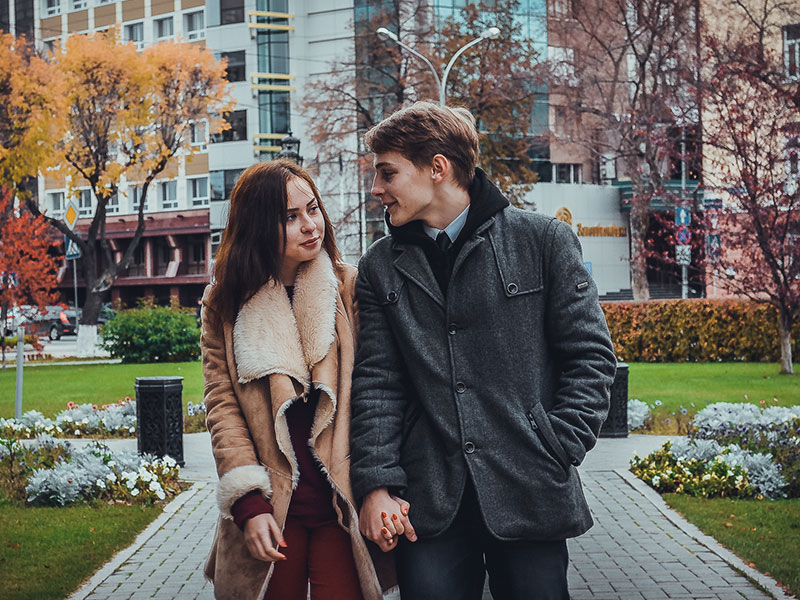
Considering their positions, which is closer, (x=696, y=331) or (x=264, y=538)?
(x=264, y=538)

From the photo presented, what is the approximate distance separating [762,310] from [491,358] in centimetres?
2335

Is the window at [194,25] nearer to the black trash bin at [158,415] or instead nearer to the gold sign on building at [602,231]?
→ the gold sign on building at [602,231]

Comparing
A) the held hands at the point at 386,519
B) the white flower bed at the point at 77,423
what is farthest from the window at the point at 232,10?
the held hands at the point at 386,519

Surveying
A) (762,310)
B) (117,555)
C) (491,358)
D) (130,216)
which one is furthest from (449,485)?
(130,216)

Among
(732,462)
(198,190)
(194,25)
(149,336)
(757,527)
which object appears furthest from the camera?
(198,190)

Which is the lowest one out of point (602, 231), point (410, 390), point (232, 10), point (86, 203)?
point (410, 390)

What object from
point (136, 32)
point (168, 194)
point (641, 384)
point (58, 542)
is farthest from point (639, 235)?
point (136, 32)

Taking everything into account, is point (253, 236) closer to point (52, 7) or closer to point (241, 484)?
point (241, 484)

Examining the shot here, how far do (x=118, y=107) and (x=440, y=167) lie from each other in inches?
1269

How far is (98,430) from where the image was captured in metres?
13.5

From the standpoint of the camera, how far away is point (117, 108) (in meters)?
33.4

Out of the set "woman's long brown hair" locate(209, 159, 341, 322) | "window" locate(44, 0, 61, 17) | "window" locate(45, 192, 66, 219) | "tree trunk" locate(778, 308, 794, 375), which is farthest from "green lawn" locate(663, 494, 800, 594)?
"window" locate(45, 192, 66, 219)

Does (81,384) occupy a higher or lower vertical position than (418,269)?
lower

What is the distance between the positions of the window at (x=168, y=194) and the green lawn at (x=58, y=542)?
158 feet
